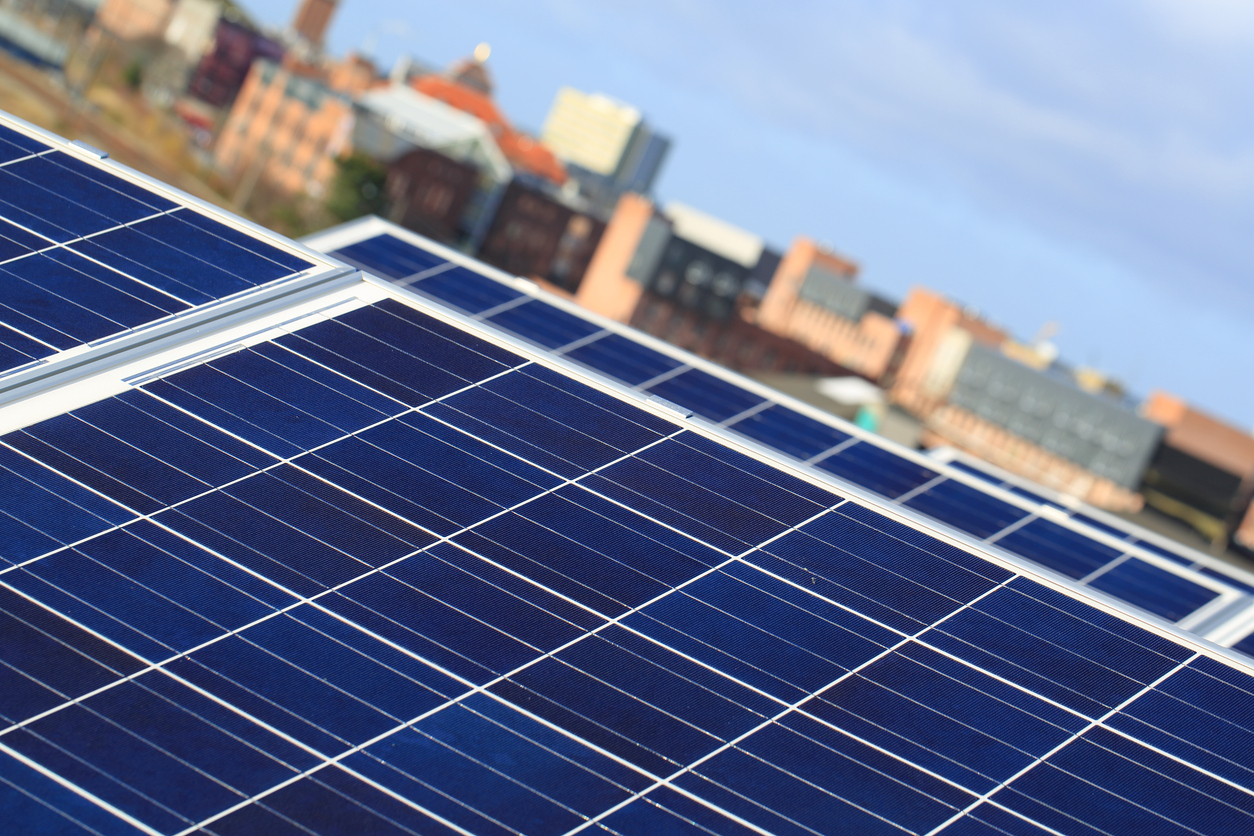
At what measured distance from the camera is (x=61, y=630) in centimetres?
871

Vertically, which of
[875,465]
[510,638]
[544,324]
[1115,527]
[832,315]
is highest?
[832,315]

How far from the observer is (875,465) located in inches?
790

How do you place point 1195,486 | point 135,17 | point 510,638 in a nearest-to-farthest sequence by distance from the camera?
point 510,638, point 1195,486, point 135,17

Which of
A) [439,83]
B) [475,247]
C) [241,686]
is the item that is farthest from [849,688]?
Answer: [439,83]

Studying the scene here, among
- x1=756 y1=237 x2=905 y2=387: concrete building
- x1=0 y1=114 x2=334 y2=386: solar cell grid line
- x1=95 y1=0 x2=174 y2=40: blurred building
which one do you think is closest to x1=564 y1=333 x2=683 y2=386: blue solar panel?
x1=0 y1=114 x2=334 y2=386: solar cell grid line

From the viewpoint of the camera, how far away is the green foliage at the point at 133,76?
121m

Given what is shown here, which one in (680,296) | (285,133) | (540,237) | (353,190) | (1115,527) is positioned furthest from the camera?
(540,237)

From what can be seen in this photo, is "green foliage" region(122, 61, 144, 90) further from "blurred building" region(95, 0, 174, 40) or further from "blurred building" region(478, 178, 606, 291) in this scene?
"blurred building" region(478, 178, 606, 291)

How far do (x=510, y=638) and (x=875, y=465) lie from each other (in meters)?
11.5

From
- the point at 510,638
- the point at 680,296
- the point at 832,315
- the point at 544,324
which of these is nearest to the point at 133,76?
the point at 680,296

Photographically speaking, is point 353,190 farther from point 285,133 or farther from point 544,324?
point 544,324

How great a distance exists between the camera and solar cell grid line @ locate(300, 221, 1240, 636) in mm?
19141

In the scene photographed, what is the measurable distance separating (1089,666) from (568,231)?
102 meters

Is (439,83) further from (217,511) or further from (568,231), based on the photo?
(217,511)
